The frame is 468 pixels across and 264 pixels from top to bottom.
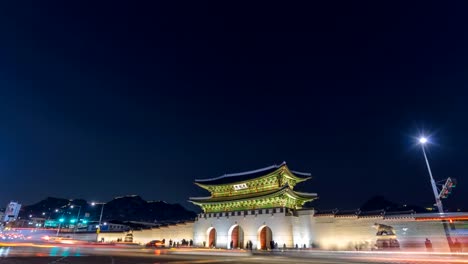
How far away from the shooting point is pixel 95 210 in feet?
503

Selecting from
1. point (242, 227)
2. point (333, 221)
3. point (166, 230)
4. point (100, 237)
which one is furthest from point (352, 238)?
point (100, 237)

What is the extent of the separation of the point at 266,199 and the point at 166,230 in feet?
57.1

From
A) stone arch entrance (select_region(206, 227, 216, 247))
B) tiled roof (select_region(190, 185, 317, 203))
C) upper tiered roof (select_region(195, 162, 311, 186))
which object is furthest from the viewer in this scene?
stone arch entrance (select_region(206, 227, 216, 247))

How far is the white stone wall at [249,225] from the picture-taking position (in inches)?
1239

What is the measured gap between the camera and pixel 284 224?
31.5 metres

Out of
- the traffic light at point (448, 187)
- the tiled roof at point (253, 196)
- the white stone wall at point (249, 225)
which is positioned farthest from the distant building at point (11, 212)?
the traffic light at point (448, 187)

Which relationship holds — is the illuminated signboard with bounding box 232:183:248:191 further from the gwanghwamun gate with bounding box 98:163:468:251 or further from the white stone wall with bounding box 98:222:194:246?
the white stone wall with bounding box 98:222:194:246

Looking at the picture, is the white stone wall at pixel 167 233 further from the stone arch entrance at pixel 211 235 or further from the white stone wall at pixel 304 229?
the white stone wall at pixel 304 229

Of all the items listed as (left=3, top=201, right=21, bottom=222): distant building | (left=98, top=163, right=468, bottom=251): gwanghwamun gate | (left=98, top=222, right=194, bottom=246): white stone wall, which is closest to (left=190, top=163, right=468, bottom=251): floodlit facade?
(left=98, top=163, right=468, bottom=251): gwanghwamun gate

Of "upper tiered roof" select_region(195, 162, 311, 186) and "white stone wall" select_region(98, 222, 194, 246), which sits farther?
"white stone wall" select_region(98, 222, 194, 246)

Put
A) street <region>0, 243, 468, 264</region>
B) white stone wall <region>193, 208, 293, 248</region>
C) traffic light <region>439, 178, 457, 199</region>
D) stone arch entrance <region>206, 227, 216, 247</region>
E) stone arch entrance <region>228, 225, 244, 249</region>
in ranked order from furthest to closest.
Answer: stone arch entrance <region>206, 227, 216, 247</region>, stone arch entrance <region>228, 225, 244, 249</region>, white stone wall <region>193, 208, 293, 248</region>, traffic light <region>439, 178, 457, 199</region>, street <region>0, 243, 468, 264</region>

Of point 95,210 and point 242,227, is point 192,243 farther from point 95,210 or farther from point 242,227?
point 95,210

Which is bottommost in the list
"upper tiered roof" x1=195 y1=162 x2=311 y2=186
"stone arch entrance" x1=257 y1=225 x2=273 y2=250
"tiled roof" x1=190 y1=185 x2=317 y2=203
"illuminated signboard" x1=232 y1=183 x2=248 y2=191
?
"stone arch entrance" x1=257 y1=225 x2=273 y2=250

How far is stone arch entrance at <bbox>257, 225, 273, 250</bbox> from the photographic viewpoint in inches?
1314
